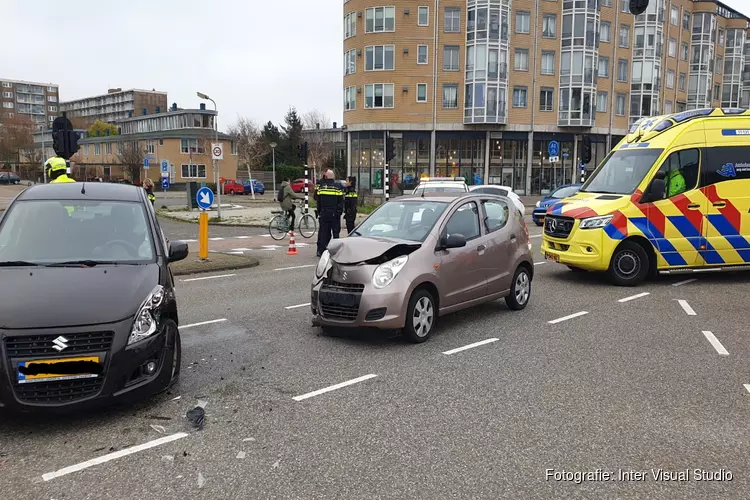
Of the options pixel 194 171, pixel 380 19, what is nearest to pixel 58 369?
pixel 380 19

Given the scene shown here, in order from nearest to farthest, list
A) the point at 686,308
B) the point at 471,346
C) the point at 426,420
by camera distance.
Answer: the point at 426,420, the point at 471,346, the point at 686,308

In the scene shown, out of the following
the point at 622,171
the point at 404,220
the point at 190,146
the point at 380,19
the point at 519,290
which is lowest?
the point at 519,290

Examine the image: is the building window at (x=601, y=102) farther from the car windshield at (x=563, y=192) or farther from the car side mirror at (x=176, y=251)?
the car side mirror at (x=176, y=251)

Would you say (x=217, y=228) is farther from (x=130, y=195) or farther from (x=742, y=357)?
(x=742, y=357)

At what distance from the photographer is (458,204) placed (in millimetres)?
7434

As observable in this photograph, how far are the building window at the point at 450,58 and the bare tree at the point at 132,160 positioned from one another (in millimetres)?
28402

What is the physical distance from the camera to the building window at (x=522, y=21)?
46.8 metres

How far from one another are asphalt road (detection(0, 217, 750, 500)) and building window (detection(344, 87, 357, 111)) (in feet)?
136

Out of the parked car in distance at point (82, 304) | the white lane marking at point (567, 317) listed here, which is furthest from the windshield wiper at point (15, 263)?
the white lane marking at point (567, 317)

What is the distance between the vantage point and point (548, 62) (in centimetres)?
4775

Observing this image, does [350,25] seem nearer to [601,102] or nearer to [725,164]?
[601,102]

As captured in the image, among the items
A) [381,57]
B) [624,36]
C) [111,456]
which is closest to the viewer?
[111,456]

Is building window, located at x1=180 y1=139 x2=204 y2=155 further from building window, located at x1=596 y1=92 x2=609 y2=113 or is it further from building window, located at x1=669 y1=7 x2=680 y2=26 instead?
building window, located at x1=669 y1=7 x2=680 y2=26

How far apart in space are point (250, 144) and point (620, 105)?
54.8m
